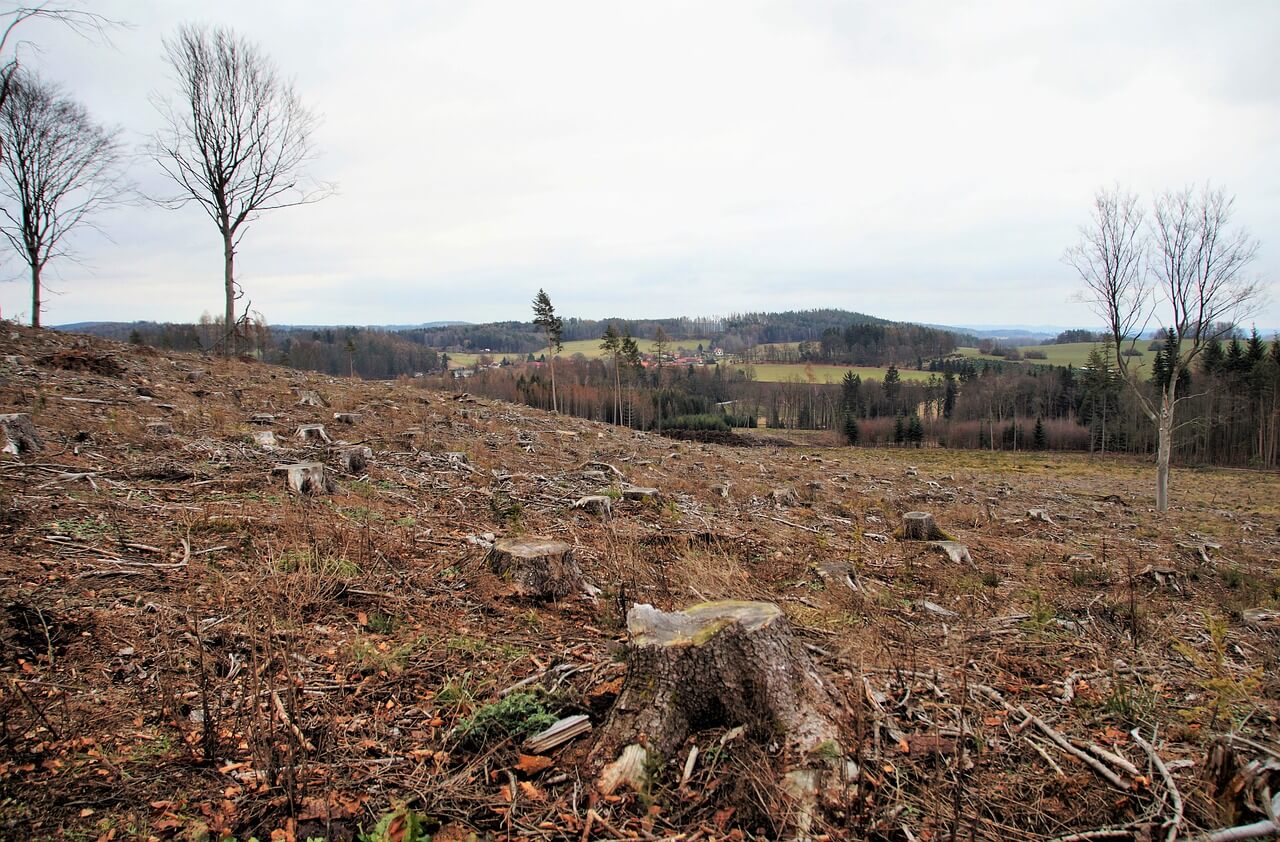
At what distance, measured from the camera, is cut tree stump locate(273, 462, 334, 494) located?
666cm

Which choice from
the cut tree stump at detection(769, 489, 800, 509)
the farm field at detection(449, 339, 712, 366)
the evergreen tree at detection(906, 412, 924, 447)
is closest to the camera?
the cut tree stump at detection(769, 489, 800, 509)

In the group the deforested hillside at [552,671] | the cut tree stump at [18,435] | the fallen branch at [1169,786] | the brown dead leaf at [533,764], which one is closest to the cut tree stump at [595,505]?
the deforested hillside at [552,671]

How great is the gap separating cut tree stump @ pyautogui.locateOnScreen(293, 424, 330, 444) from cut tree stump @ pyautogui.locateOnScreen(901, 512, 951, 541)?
9.42m

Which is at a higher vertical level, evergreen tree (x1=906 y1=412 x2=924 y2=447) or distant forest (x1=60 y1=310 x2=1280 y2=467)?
distant forest (x1=60 y1=310 x2=1280 y2=467)

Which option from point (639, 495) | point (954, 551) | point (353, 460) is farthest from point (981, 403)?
point (353, 460)

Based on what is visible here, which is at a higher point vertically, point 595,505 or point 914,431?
point 595,505

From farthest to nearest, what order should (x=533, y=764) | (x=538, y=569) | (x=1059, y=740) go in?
(x=538, y=569) → (x=1059, y=740) → (x=533, y=764)

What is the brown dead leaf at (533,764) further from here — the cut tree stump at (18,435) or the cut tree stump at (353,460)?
the cut tree stump at (18,435)

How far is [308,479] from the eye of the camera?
6.78 m

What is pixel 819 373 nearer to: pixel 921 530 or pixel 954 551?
pixel 921 530

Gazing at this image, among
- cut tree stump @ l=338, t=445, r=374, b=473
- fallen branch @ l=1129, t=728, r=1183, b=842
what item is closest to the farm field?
cut tree stump @ l=338, t=445, r=374, b=473

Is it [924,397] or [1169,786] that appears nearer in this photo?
[1169,786]

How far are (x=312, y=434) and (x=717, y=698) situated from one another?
908 centimetres

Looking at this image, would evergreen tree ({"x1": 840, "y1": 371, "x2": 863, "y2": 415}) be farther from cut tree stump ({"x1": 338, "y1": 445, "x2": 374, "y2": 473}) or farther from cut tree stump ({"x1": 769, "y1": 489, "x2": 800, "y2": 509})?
cut tree stump ({"x1": 338, "y1": 445, "x2": 374, "y2": 473})
